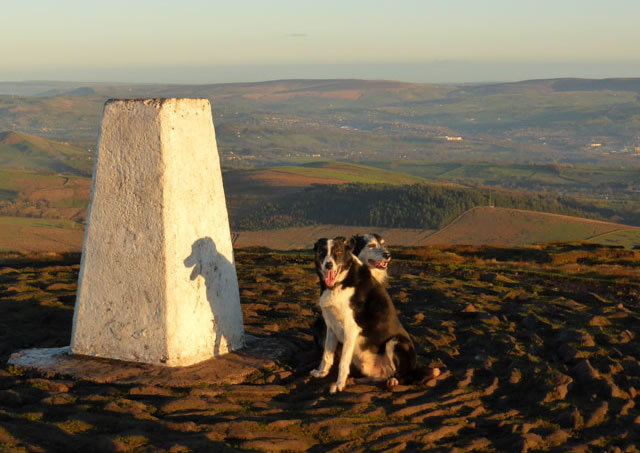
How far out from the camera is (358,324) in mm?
9109

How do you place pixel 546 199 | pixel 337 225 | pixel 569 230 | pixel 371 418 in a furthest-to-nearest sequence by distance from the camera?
pixel 546 199
pixel 337 225
pixel 569 230
pixel 371 418

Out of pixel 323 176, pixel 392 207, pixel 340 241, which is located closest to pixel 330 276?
pixel 340 241

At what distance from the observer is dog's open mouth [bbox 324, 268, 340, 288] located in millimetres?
8734

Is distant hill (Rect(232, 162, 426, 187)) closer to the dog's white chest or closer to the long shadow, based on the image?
the long shadow

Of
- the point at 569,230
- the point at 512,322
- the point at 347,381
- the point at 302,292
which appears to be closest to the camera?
the point at 347,381

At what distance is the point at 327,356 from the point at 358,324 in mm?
740

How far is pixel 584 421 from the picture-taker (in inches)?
327

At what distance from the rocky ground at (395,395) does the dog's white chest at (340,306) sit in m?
0.82

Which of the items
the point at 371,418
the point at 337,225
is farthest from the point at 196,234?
the point at 337,225

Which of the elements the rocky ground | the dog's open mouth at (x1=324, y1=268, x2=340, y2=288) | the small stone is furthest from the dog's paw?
the small stone

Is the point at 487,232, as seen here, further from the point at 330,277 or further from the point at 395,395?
the point at 330,277

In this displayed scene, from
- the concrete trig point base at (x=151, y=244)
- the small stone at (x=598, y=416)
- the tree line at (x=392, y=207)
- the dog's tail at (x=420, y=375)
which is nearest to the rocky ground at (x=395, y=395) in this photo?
the small stone at (x=598, y=416)

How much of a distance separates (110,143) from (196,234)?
5.45 ft

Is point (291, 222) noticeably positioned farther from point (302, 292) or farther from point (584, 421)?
point (584, 421)
